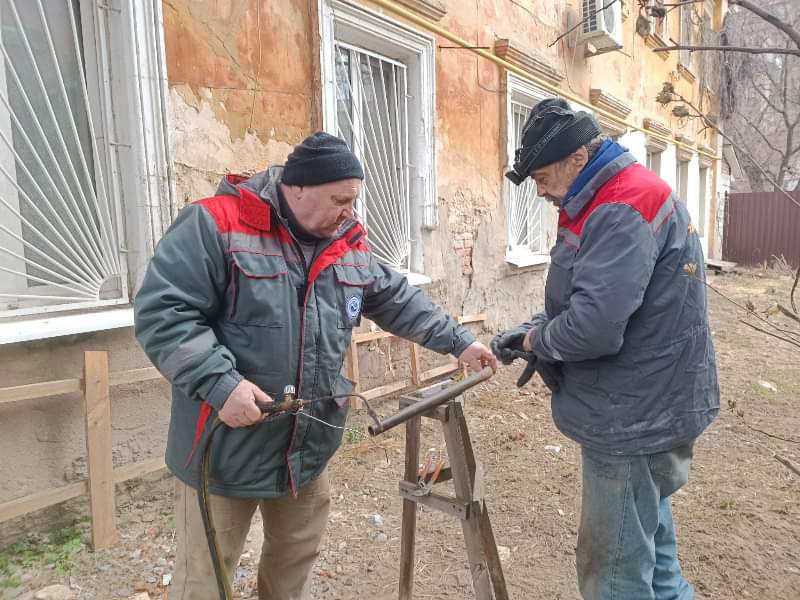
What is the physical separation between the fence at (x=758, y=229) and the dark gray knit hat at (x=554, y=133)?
58.0ft

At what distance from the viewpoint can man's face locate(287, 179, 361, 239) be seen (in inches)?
73.7

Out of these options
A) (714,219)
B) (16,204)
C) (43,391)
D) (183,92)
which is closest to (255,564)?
(43,391)

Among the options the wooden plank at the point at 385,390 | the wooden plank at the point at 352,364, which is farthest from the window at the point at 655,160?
the wooden plank at the point at 352,364

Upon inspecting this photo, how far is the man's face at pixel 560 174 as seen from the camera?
1.96 meters

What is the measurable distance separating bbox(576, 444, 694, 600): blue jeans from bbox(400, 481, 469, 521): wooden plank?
0.42m

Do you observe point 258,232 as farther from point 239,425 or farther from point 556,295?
point 556,295

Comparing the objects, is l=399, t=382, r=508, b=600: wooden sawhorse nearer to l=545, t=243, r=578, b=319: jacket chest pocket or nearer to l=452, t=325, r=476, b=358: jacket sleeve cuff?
l=452, t=325, r=476, b=358: jacket sleeve cuff

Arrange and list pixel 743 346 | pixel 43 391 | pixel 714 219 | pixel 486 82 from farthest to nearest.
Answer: pixel 714 219 → pixel 743 346 → pixel 486 82 → pixel 43 391

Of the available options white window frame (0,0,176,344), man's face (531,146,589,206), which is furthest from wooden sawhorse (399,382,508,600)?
white window frame (0,0,176,344)

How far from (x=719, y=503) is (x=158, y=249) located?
3.48 metres

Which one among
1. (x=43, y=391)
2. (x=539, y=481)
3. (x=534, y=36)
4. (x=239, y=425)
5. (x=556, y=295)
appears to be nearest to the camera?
(x=239, y=425)

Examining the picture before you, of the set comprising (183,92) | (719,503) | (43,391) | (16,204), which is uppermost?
(183,92)

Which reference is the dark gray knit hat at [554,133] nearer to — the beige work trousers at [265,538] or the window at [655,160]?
the beige work trousers at [265,538]

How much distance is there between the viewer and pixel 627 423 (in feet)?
6.09
